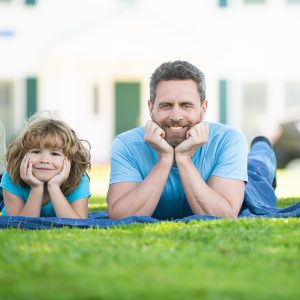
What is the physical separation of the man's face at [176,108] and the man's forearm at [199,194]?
0.24 m

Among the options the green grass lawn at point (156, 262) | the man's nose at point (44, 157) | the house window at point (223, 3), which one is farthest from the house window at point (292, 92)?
the green grass lawn at point (156, 262)

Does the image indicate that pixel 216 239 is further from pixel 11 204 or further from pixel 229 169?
pixel 11 204

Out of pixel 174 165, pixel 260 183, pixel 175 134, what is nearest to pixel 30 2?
pixel 260 183

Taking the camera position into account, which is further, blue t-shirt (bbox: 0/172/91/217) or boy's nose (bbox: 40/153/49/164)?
blue t-shirt (bbox: 0/172/91/217)

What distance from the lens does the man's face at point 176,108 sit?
5449mm

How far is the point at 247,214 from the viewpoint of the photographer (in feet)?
19.4

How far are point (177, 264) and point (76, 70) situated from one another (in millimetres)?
17107

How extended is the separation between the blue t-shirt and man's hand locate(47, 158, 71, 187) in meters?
0.20

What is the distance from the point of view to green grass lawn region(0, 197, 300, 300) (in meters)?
3.07

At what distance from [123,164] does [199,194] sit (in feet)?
2.06

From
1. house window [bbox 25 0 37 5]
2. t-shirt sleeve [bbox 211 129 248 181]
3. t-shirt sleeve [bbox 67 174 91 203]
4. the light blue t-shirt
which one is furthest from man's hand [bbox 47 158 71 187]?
house window [bbox 25 0 37 5]

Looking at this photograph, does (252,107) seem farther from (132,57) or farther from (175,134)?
(175,134)

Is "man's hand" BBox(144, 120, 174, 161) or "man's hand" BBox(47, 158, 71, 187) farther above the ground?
"man's hand" BBox(144, 120, 174, 161)

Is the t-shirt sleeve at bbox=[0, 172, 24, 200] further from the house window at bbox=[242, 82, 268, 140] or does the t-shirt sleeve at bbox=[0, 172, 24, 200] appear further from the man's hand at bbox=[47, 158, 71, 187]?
the house window at bbox=[242, 82, 268, 140]
